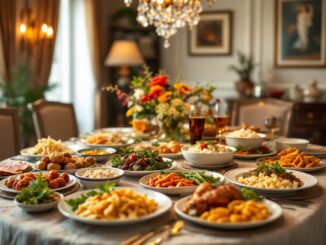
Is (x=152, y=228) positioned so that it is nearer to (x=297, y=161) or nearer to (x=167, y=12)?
(x=297, y=161)

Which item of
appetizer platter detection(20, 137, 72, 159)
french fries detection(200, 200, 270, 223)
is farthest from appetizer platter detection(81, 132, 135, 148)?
french fries detection(200, 200, 270, 223)

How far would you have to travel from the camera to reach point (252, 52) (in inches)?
238

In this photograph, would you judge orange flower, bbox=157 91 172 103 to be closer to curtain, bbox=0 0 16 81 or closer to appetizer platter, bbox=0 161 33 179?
appetizer platter, bbox=0 161 33 179

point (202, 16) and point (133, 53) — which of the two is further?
point (202, 16)

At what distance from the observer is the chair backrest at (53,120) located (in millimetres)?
3334

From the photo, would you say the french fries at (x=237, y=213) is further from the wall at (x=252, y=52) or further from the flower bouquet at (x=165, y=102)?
the wall at (x=252, y=52)

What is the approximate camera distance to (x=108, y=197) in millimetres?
1500

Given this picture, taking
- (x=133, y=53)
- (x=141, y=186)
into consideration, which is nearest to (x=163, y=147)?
(x=141, y=186)

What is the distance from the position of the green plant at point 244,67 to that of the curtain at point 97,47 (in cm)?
173

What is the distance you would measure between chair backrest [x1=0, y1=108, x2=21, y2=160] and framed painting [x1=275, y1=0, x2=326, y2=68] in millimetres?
3851

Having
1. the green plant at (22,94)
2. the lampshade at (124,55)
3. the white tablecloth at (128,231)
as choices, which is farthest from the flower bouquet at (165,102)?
the lampshade at (124,55)

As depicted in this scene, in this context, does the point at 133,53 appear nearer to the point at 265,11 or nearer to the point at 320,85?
the point at 265,11

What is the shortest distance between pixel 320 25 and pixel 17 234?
508 centimetres

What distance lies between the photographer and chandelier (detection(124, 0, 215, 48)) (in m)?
3.58
